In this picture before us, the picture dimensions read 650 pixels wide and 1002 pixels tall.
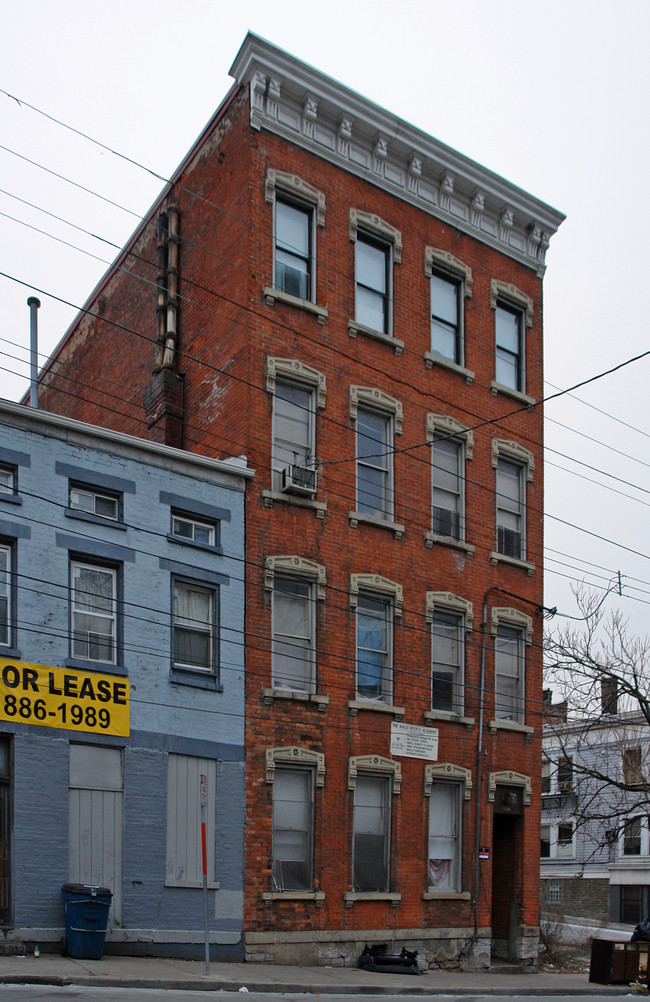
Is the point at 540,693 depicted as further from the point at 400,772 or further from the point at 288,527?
the point at 288,527

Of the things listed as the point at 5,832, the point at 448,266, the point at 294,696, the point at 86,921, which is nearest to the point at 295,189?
the point at 448,266

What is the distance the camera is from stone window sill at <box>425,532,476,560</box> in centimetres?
2425

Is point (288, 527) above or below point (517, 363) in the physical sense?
below

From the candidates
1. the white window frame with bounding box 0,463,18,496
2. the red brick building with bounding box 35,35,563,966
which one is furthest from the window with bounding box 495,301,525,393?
the white window frame with bounding box 0,463,18,496

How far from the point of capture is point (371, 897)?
21.5 m

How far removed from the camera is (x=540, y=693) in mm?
26172

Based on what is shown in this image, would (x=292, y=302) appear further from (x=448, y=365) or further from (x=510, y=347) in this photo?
(x=510, y=347)

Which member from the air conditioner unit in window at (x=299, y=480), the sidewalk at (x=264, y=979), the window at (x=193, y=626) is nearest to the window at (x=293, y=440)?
the air conditioner unit in window at (x=299, y=480)

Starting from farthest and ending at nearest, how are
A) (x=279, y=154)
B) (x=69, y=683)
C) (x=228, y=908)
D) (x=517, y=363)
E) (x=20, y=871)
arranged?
1. (x=517, y=363)
2. (x=279, y=154)
3. (x=228, y=908)
4. (x=69, y=683)
5. (x=20, y=871)

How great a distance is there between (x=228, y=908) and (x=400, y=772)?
4.67 meters

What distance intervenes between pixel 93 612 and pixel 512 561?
10.8m

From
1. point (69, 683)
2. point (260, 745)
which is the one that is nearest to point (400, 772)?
point (260, 745)

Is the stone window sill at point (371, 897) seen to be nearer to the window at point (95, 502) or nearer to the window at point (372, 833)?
the window at point (372, 833)

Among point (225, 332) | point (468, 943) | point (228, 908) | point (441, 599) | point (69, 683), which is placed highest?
point (225, 332)
